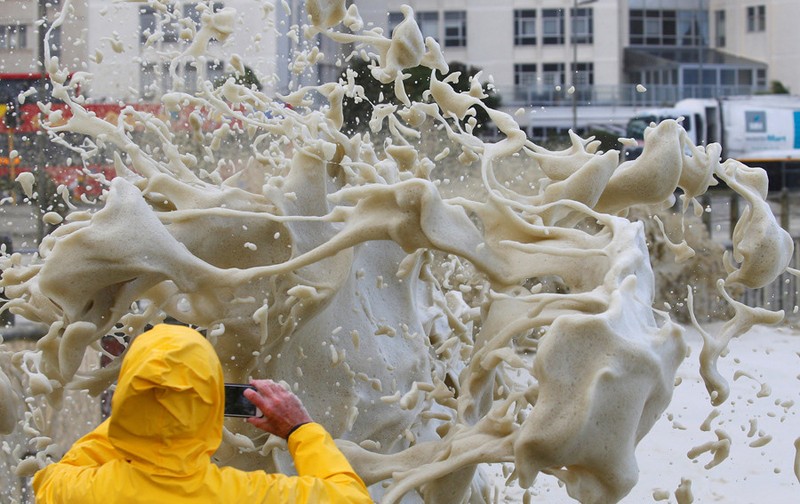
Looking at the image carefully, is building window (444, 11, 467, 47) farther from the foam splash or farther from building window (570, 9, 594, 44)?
the foam splash

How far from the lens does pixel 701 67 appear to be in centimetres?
2884

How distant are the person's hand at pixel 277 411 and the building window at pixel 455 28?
22972 mm

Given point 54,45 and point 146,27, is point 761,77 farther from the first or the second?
point 54,45

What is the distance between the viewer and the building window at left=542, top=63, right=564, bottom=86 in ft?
82.3

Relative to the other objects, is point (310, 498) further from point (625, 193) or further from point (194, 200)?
point (625, 193)

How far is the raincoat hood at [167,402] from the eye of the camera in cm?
164

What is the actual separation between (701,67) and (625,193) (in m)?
27.2

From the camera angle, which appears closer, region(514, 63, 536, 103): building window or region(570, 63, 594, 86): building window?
region(514, 63, 536, 103): building window

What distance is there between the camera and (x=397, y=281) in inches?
116

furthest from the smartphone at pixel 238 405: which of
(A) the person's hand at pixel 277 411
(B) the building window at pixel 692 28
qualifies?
(B) the building window at pixel 692 28

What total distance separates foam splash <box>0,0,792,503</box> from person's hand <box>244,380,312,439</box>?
446 millimetres

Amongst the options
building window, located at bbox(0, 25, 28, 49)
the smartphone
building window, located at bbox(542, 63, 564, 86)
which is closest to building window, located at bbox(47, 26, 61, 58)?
building window, located at bbox(0, 25, 28, 49)

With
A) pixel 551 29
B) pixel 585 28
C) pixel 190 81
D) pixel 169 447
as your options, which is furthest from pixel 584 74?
pixel 169 447

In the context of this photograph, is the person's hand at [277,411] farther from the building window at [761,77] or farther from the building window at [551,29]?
the building window at [761,77]
